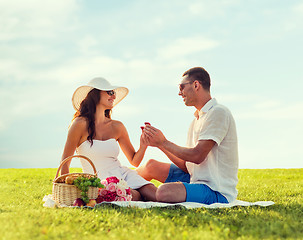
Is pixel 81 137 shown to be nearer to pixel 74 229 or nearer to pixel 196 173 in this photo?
pixel 196 173

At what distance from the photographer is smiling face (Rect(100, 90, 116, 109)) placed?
611 centimetres

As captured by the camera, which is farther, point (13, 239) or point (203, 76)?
point (203, 76)

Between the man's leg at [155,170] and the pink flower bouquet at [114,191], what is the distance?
98cm

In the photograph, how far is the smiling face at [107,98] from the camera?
20.1 feet

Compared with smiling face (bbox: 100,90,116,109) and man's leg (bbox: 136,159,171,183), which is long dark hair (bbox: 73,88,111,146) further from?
man's leg (bbox: 136,159,171,183)

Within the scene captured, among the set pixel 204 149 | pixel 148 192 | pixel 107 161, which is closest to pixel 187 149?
pixel 204 149

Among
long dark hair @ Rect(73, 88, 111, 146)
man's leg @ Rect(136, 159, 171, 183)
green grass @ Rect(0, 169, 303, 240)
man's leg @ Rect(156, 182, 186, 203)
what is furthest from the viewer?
man's leg @ Rect(136, 159, 171, 183)

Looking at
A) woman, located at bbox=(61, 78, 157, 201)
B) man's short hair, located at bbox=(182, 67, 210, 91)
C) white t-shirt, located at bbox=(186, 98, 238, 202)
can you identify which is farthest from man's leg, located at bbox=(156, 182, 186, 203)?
man's short hair, located at bbox=(182, 67, 210, 91)

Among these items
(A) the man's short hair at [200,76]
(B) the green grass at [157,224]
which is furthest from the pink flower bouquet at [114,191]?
(A) the man's short hair at [200,76]

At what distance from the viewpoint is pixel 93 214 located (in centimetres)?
434

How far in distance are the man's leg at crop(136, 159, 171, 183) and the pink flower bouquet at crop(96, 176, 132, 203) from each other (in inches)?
38.7

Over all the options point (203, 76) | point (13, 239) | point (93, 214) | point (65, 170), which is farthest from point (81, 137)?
point (13, 239)

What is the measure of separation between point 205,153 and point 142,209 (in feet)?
4.09

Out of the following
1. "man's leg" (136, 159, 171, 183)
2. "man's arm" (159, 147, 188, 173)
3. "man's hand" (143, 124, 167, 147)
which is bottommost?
"man's leg" (136, 159, 171, 183)
